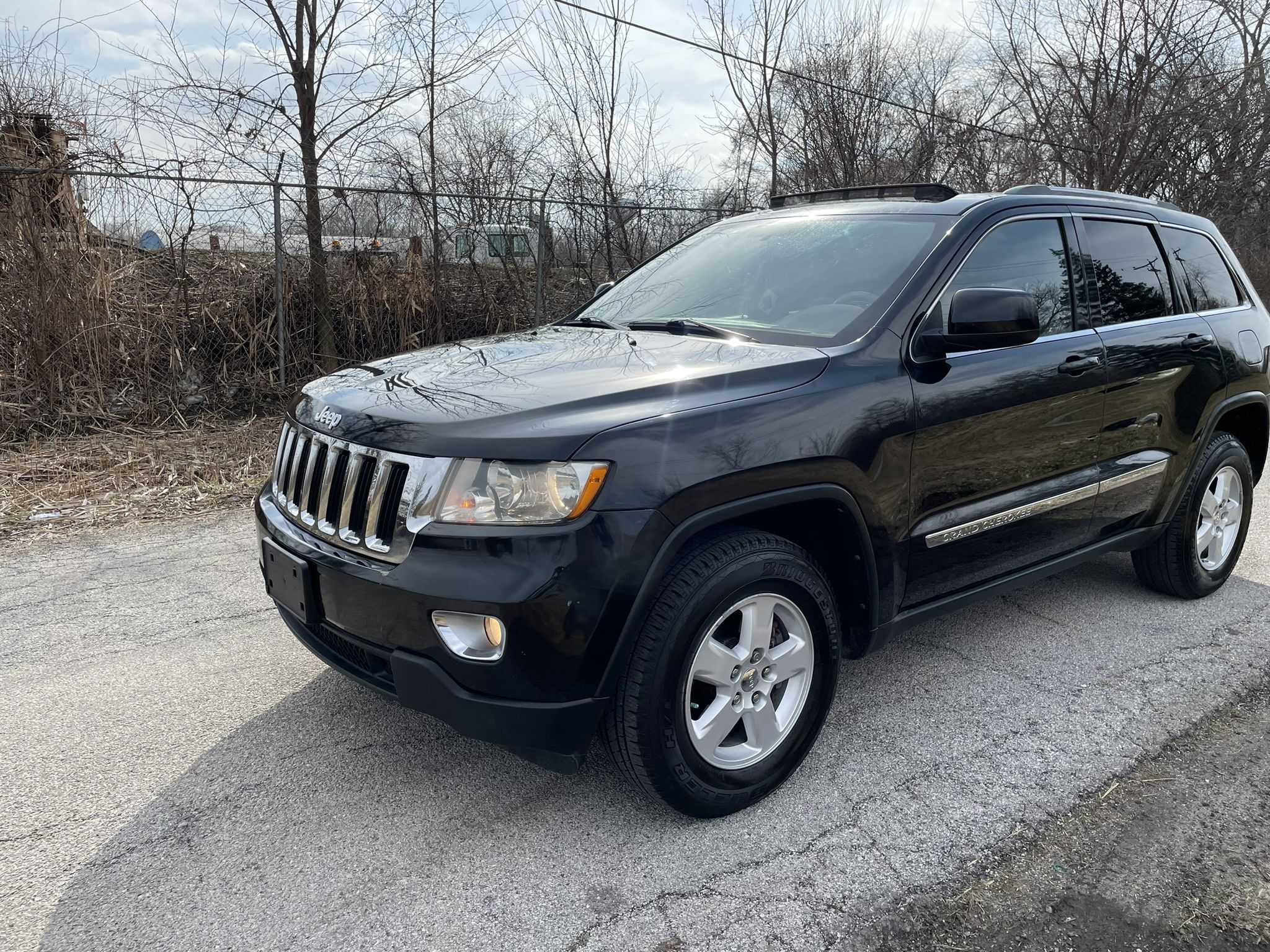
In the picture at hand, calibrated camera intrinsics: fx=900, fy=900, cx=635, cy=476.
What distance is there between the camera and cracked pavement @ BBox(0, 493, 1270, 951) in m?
2.19

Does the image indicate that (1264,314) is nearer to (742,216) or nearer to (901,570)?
(742,216)

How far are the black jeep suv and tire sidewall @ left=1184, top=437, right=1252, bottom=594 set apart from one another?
0.21 metres

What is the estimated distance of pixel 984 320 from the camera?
2799mm

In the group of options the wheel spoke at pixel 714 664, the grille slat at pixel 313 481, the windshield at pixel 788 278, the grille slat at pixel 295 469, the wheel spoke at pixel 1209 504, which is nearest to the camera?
the wheel spoke at pixel 714 664

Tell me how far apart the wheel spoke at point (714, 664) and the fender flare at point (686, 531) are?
238 millimetres

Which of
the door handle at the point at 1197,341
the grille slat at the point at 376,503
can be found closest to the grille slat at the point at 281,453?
the grille slat at the point at 376,503

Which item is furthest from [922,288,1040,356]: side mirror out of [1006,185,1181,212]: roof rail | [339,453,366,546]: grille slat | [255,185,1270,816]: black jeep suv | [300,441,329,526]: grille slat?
[300,441,329,526]: grille slat

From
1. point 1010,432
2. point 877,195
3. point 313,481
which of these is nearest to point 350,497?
point 313,481

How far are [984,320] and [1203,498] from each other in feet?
7.05

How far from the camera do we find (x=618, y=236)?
10.8 metres

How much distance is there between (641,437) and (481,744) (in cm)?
130

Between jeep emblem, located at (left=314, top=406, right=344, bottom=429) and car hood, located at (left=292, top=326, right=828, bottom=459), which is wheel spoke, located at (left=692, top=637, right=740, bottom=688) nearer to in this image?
car hood, located at (left=292, top=326, right=828, bottom=459)

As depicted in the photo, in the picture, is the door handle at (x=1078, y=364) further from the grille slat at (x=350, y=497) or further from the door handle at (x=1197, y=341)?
the grille slat at (x=350, y=497)

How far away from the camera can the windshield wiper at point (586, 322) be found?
3547 mm
